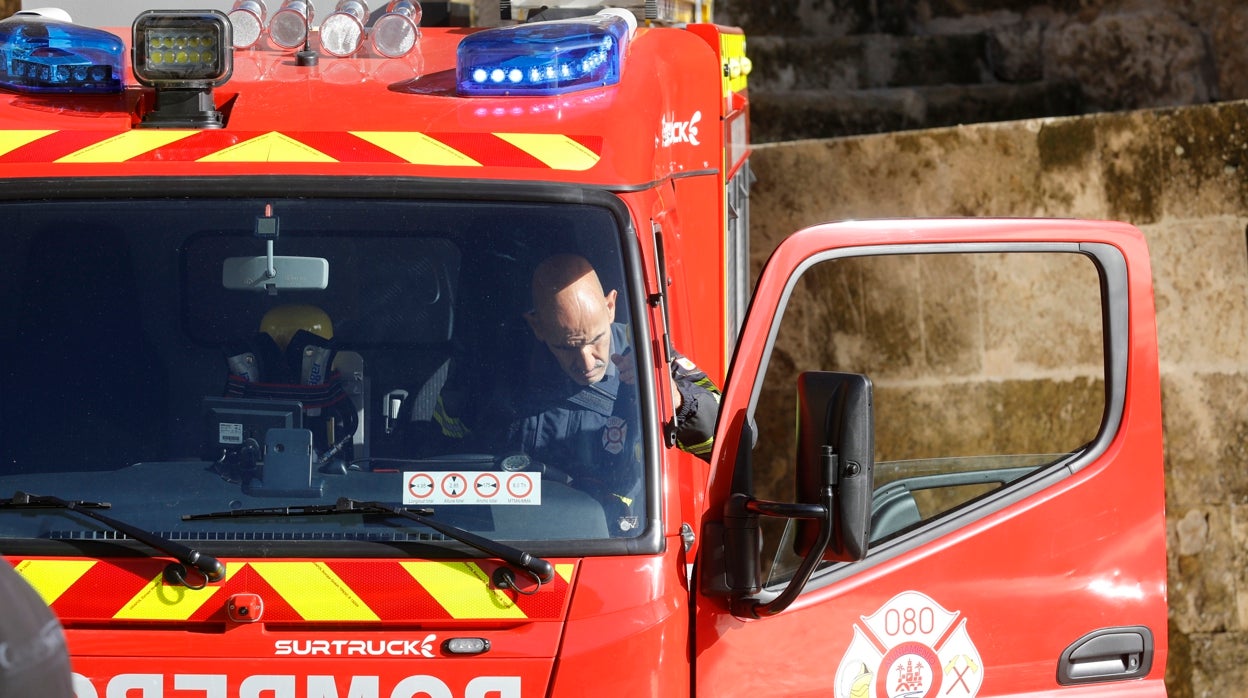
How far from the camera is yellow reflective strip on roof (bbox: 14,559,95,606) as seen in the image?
2678 millimetres

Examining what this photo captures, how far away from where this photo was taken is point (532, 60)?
3.19 m

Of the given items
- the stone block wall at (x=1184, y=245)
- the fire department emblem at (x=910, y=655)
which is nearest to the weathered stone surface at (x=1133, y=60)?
the stone block wall at (x=1184, y=245)

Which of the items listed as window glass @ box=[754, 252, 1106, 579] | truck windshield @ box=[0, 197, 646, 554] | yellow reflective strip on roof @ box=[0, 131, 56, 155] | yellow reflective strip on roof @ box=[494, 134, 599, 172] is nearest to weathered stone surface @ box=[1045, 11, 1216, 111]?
window glass @ box=[754, 252, 1106, 579]

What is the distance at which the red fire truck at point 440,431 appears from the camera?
2691mm

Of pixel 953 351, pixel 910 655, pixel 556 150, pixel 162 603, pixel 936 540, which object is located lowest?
pixel 953 351

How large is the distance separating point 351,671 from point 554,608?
39cm

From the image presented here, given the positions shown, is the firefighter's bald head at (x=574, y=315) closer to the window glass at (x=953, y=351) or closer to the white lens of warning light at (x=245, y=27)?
the white lens of warning light at (x=245, y=27)

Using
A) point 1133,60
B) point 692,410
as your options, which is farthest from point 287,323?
point 1133,60

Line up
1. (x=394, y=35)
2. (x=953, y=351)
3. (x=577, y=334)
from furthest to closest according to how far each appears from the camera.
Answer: (x=953, y=351) → (x=394, y=35) → (x=577, y=334)

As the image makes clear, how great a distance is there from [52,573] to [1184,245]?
5185 millimetres

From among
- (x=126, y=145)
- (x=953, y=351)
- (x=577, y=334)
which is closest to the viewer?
(x=577, y=334)

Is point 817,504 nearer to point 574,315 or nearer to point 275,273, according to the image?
point 574,315

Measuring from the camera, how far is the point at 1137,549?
3.36 m

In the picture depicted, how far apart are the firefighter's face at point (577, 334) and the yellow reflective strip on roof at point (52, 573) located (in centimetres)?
96
